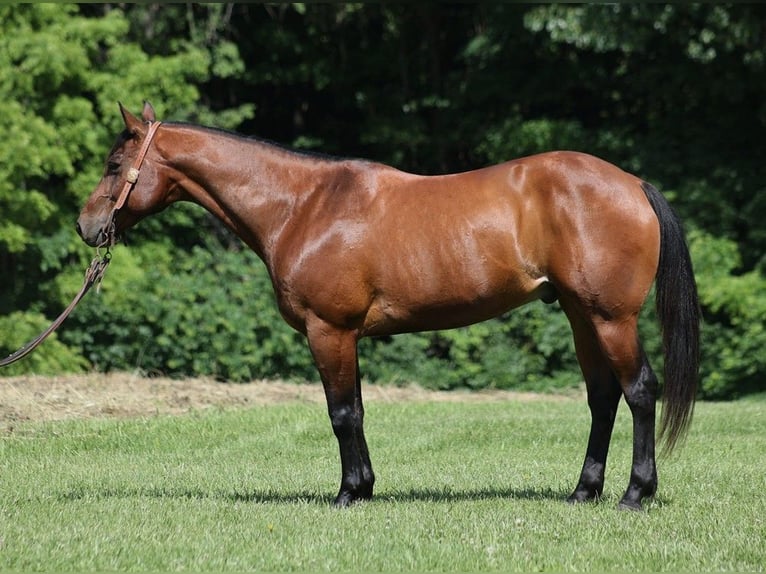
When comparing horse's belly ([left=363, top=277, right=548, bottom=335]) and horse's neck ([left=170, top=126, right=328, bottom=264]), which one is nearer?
horse's belly ([left=363, top=277, right=548, bottom=335])

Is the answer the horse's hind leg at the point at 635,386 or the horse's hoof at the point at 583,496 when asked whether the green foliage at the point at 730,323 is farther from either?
the horse's hind leg at the point at 635,386

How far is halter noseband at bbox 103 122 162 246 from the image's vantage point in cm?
696

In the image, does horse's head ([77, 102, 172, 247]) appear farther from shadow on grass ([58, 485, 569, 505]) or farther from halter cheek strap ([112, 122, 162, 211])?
shadow on grass ([58, 485, 569, 505])

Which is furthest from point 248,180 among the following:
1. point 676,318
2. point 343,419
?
point 676,318

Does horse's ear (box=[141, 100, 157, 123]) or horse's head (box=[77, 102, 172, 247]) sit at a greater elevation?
horse's ear (box=[141, 100, 157, 123])

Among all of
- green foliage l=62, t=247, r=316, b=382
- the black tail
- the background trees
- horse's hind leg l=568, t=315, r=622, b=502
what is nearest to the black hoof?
horse's hind leg l=568, t=315, r=622, b=502

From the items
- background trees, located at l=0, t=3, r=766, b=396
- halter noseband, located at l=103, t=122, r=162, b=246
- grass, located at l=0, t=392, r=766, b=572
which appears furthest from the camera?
background trees, located at l=0, t=3, r=766, b=396

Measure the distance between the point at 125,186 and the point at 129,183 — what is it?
34mm

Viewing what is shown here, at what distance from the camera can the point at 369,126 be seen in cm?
2122

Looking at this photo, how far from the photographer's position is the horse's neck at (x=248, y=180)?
6.93 m

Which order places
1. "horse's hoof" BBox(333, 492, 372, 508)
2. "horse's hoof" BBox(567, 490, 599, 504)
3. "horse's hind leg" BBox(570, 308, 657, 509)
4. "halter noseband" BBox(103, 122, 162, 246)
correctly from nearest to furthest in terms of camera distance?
"horse's hind leg" BBox(570, 308, 657, 509)
"horse's hoof" BBox(333, 492, 372, 508)
"horse's hoof" BBox(567, 490, 599, 504)
"halter noseband" BBox(103, 122, 162, 246)

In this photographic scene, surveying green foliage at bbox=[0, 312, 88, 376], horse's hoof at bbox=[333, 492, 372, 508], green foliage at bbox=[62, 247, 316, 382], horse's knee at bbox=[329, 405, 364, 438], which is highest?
horse's knee at bbox=[329, 405, 364, 438]

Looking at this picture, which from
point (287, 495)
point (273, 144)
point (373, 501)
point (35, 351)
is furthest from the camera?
point (35, 351)

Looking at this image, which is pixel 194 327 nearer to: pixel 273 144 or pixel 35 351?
pixel 35 351
